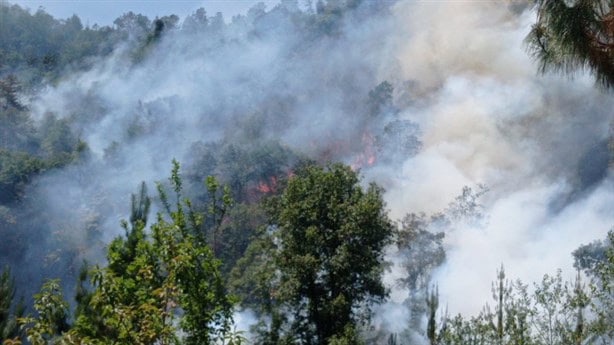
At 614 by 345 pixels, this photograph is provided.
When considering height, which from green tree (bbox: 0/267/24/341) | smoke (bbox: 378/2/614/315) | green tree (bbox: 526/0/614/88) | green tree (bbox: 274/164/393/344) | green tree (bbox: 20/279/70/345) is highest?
smoke (bbox: 378/2/614/315)

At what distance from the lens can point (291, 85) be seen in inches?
3339

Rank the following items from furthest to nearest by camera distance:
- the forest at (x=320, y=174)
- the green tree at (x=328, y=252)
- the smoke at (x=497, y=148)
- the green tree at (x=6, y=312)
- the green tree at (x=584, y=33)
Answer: the smoke at (x=497, y=148), the green tree at (x=328, y=252), the green tree at (x=6, y=312), the forest at (x=320, y=174), the green tree at (x=584, y=33)

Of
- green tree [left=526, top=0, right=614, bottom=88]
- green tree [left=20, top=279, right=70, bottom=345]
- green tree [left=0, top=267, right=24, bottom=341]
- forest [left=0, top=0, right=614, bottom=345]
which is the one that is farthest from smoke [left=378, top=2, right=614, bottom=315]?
green tree [left=20, top=279, right=70, bottom=345]

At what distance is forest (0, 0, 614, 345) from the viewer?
40.1 feet

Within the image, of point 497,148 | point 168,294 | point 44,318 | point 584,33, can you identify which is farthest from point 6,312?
point 497,148

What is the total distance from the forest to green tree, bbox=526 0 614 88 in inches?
0.9

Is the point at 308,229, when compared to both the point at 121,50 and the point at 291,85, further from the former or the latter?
the point at 121,50

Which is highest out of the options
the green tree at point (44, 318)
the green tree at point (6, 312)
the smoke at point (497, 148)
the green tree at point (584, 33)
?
the smoke at point (497, 148)

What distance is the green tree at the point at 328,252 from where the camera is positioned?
2333 centimetres

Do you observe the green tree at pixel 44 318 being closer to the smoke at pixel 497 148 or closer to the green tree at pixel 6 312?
the green tree at pixel 6 312

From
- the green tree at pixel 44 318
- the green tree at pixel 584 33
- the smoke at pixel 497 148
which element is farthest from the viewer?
the smoke at pixel 497 148

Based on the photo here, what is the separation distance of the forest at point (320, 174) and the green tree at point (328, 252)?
0.07 meters

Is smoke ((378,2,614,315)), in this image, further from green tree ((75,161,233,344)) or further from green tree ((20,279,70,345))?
green tree ((20,279,70,345))

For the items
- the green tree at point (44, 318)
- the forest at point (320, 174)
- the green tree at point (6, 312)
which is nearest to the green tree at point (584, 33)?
the forest at point (320, 174)
